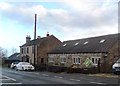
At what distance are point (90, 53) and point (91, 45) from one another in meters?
3.59

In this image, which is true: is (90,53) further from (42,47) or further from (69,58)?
(42,47)

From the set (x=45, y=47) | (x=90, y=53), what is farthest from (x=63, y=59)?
(x=45, y=47)

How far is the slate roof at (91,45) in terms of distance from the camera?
48.2 metres

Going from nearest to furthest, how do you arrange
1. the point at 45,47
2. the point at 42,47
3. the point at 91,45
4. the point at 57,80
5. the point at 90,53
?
the point at 57,80 → the point at 90,53 → the point at 91,45 → the point at 42,47 → the point at 45,47

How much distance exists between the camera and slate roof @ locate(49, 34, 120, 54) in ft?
158

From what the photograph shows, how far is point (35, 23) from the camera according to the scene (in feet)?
187

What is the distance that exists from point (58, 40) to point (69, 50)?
15.3m

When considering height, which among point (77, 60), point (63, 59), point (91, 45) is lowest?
point (77, 60)

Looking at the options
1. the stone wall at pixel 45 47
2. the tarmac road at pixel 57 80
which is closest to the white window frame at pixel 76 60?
the stone wall at pixel 45 47

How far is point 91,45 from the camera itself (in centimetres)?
5362

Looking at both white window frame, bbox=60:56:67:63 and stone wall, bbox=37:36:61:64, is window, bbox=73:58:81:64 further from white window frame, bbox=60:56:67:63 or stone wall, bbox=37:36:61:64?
stone wall, bbox=37:36:61:64

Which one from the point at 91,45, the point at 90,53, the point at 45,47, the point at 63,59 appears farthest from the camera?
the point at 45,47

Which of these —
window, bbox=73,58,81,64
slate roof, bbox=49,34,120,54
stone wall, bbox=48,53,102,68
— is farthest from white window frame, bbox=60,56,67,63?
window, bbox=73,58,81,64

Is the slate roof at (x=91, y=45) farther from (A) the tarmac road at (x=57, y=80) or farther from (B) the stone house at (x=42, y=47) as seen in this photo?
(A) the tarmac road at (x=57, y=80)
